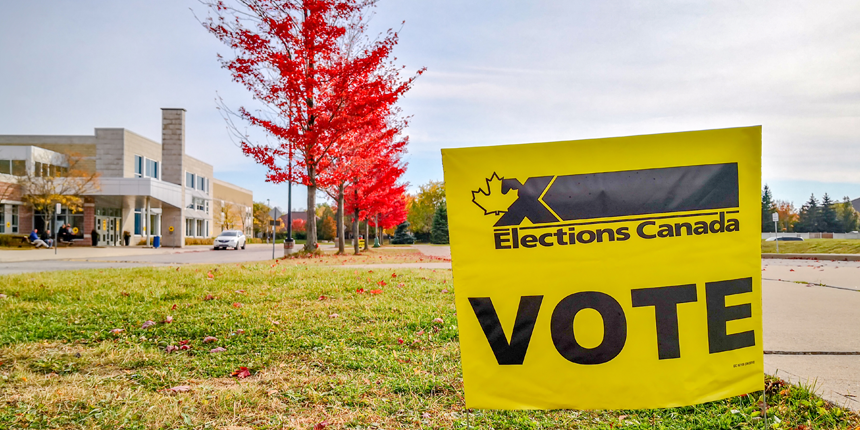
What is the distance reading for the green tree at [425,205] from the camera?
2165 inches

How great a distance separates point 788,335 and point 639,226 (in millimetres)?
3855

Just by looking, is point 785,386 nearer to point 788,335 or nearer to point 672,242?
point 672,242

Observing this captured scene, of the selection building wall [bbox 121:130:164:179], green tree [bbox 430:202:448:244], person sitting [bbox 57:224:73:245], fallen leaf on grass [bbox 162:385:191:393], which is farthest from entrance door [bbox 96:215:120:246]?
fallen leaf on grass [bbox 162:385:191:393]

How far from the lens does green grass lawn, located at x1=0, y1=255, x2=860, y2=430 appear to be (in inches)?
110

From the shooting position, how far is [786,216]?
79500 mm

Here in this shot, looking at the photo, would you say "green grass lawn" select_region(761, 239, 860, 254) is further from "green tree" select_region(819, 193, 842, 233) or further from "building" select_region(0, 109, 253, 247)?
"green tree" select_region(819, 193, 842, 233)

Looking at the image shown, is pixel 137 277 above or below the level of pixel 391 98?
below

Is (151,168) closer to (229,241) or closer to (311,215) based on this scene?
(229,241)

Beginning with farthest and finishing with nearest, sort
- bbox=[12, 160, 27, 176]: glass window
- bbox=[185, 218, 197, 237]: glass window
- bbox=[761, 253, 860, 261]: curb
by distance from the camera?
1. bbox=[185, 218, 197, 237]: glass window
2. bbox=[12, 160, 27, 176]: glass window
3. bbox=[761, 253, 860, 261]: curb

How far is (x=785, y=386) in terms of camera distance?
3.17m

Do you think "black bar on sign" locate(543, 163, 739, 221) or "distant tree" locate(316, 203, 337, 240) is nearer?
"black bar on sign" locate(543, 163, 739, 221)

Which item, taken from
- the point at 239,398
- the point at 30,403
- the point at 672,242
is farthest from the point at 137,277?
the point at 672,242

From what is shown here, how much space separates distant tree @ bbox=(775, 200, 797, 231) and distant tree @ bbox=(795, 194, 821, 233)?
1.43m

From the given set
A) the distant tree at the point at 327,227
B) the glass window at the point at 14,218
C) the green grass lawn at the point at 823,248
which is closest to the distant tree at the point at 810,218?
the green grass lawn at the point at 823,248
